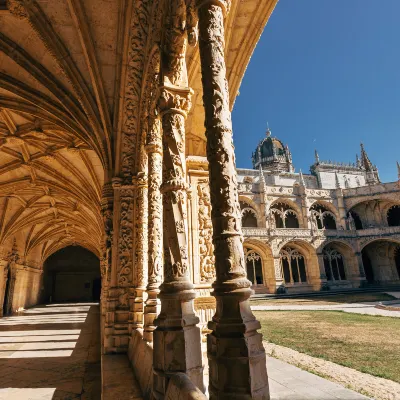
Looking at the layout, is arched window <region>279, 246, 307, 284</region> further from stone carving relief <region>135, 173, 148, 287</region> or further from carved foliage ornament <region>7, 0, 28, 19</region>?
carved foliage ornament <region>7, 0, 28, 19</region>

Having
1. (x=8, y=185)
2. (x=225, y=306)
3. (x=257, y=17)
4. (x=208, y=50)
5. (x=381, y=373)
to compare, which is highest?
(x=8, y=185)

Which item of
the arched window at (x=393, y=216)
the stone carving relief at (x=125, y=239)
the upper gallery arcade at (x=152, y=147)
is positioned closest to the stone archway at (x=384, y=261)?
the arched window at (x=393, y=216)

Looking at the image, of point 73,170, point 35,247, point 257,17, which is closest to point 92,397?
point 257,17

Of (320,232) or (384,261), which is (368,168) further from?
(320,232)

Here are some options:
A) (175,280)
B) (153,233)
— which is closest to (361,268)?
(153,233)

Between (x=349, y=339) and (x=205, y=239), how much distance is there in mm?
5403

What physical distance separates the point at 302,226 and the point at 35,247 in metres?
22.8

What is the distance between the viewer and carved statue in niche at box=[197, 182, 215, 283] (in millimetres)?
4340

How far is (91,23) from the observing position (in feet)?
17.4

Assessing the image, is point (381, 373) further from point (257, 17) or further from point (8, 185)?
point (8, 185)

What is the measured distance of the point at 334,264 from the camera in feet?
91.8

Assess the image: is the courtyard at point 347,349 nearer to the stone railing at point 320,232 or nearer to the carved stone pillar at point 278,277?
the carved stone pillar at point 278,277

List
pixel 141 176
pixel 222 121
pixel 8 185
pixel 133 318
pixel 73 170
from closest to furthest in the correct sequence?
pixel 222 121, pixel 133 318, pixel 141 176, pixel 73 170, pixel 8 185

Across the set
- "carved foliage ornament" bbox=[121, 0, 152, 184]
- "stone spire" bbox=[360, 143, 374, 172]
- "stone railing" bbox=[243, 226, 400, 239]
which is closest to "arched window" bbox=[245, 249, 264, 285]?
"stone railing" bbox=[243, 226, 400, 239]
